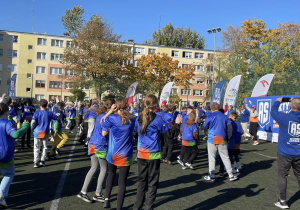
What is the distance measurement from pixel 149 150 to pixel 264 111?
45.2 ft

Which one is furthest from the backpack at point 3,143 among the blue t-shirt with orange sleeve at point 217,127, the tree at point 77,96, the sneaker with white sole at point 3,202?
the tree at point 77,96

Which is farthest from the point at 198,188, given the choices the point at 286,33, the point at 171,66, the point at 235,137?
the point at 286,33

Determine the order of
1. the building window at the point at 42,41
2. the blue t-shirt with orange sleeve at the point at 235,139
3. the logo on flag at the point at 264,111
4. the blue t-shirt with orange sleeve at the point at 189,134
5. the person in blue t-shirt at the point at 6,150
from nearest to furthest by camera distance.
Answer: the person in blue t-shirt at the point at 6,150 < the blue t-shirt with orange sleeve at the point at 235,139 < the blue t-shirt with orange sleeve at the point at 189,134 < the logo on flag at the point at 264,111 < the building window at the point at 42,41

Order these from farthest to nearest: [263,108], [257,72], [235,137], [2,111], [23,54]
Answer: [23,54] < [257,72] < [263,108] < [235,137] < [2,111]

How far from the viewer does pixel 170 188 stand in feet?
22.1

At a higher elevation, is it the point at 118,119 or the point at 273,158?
the point at 118,119

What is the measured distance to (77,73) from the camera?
124ft

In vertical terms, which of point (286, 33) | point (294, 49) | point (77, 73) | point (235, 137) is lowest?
point (235, 137)

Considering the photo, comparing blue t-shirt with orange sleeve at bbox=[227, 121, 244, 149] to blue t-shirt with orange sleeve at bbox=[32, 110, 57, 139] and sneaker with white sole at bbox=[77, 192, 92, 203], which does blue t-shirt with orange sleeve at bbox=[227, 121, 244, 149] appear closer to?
sneaker with white sole at bbox=[77, 192, 92, 203]

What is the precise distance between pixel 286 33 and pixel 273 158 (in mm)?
32483

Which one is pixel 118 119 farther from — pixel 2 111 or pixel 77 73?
pixel 77 73

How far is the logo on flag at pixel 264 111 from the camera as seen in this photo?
53.7ft

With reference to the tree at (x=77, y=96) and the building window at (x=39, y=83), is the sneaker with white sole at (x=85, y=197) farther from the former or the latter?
the building window at (x=39, y=83)

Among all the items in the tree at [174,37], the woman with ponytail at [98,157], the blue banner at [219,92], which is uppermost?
the tree at [174,37]
